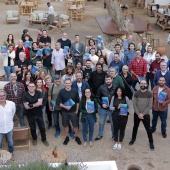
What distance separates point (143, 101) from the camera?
691 cm

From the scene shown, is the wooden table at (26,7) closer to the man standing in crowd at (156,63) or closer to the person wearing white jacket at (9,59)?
the person wearing white jacket at (9,59)

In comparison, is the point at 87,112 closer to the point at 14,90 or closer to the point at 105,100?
the point at 105,100

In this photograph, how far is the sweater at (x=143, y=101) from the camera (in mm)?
6895

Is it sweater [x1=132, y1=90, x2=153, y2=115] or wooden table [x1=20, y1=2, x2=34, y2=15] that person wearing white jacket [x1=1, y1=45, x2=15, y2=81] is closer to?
sweater [x1=132, y1=90, x2=153, y2=115]

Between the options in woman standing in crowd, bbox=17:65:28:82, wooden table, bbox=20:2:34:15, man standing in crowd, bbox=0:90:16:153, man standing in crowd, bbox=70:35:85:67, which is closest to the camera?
man standing in crowd, bbox=0:90:16:153

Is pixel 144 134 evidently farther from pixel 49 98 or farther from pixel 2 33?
pixel 2 33

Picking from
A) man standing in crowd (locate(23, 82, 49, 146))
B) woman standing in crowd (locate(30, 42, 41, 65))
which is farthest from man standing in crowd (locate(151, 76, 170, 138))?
woman standing in crowd (locate(30, 42, 41, 65))

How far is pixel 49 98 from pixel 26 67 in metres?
1.09

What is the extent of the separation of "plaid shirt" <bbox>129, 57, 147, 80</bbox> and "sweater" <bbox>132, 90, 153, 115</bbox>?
2020mm

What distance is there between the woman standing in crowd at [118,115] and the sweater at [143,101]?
196mm

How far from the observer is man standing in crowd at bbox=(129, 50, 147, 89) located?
8.80m

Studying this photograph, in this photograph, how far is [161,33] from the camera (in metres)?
17.3

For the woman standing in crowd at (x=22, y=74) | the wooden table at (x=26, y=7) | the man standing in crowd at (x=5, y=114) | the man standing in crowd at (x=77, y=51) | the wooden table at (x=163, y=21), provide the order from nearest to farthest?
the man standing in crowd at (x=5, y=114)
the woman standing in crowd at (x=22, y=74)
the man standing in crowd at (x=77, y=51)
the wooden table at (x=163, y=21)
the wooden table at (x=26, y=7)

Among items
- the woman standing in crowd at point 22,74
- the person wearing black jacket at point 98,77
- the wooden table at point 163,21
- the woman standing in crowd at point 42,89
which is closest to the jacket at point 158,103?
the person wearing black jacket at point 98,77
